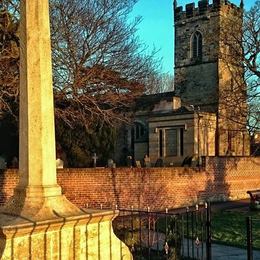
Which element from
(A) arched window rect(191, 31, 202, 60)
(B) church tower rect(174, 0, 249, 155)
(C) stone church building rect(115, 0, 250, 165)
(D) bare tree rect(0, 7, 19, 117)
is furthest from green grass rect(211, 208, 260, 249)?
(A) arched window rect(191, 31, 202, 60)

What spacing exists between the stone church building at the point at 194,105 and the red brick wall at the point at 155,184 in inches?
364

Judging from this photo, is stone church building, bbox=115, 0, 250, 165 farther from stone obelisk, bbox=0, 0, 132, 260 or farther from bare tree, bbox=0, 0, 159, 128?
stone obelisk, bbox=0, 0, 132, 260

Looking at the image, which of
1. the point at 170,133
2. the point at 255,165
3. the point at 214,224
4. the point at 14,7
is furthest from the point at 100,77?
the point at 170,133

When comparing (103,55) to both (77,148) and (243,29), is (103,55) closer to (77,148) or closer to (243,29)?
(77,148)

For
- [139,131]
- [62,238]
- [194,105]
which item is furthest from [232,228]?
[194,105]

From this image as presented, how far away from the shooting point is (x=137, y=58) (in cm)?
1884

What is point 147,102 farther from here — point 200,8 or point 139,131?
point 200,8

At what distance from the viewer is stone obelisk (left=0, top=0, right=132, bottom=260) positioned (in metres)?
5.32

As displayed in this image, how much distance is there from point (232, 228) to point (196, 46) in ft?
109

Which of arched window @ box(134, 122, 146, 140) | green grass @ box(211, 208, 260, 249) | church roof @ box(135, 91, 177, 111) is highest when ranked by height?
church roof @ box(135, 91, 177, 111)

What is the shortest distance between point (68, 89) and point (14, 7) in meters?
4.63

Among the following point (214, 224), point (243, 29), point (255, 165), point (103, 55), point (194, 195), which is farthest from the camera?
point (255, 165)

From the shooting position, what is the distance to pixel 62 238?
17.7ft

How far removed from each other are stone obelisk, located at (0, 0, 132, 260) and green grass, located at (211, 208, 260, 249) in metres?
6.43
